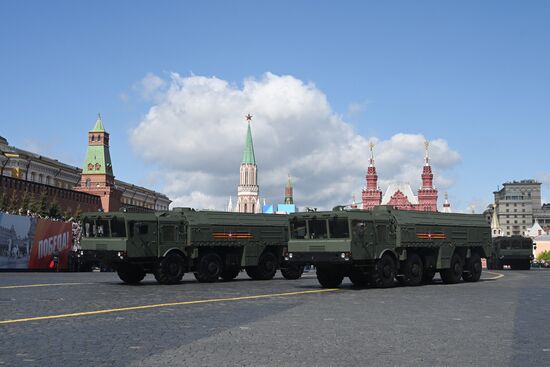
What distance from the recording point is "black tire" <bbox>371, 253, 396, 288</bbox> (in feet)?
83.7

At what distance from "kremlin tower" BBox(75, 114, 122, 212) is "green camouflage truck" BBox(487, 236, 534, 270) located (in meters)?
99.8

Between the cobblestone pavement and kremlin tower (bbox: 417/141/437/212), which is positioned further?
kremlin tower (bbox: 417/141/437/212)

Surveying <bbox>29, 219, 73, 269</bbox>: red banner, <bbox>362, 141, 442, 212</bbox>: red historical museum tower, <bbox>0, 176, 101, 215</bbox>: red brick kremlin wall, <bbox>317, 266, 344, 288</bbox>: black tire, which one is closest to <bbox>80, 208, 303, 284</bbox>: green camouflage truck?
<bbox>317, 266, 344, 288</bbox>: black tire

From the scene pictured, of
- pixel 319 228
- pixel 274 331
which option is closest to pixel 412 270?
pixel 319 228

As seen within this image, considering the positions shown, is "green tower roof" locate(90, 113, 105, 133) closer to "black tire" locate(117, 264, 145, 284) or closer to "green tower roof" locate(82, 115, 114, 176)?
"green tower roof" locate(82, 115, 114, 176)

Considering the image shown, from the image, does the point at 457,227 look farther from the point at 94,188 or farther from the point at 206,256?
the point at 94,188

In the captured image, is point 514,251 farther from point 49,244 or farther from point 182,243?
point 182,243

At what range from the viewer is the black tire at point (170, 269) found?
27.6 metres

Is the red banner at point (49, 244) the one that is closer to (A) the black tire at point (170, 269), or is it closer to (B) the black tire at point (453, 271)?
(A) the black tire at point (170, 269)

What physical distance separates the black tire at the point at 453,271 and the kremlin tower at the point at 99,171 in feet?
396

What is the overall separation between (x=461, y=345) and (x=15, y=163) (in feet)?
426

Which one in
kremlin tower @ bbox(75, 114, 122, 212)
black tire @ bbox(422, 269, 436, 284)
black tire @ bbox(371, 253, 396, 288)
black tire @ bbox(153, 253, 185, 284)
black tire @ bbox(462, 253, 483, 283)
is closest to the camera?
black tire @ bbox(371, 253, 396, 288)

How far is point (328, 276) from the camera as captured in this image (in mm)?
26406

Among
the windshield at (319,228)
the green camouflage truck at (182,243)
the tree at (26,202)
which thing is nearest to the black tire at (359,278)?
the windshield at (319,228)
